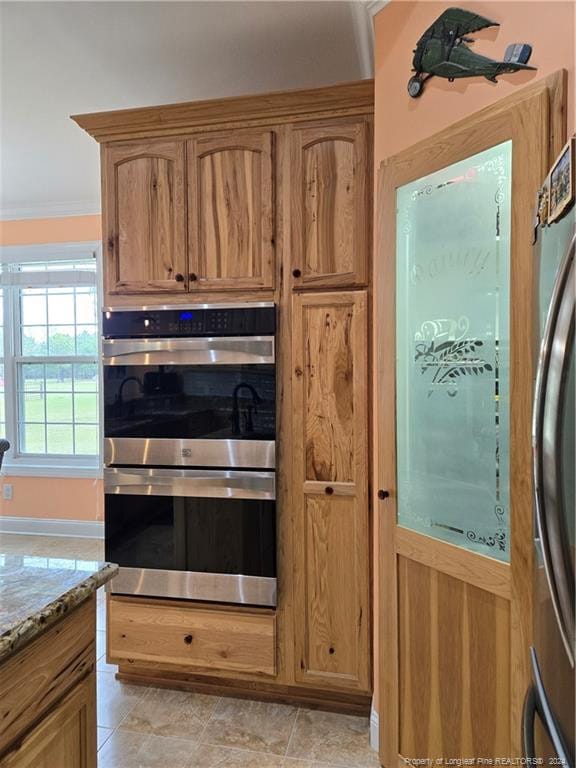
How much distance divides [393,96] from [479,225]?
2.22 ft

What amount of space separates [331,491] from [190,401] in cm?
72

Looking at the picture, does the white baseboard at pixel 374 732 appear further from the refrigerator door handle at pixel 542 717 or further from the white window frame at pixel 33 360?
the white window frame at pixel 33 360

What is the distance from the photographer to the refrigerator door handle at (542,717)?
86cm

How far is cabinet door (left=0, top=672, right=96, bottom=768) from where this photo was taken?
901 millimetres

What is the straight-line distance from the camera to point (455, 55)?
155cm

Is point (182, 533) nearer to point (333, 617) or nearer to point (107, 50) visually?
point (333, 617)

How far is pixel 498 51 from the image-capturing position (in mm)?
1450

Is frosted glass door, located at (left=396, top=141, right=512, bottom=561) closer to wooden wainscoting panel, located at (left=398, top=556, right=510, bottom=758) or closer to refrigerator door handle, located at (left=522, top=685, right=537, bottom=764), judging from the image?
wooden wainscoting panel, located at (left=398, top=556, right=510, bottom=758)

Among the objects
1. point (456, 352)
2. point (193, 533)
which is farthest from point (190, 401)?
point (456, 352)

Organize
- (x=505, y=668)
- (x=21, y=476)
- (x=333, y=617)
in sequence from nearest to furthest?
(x=505, y=668), (x=333, y=617), (x=21, y=476)

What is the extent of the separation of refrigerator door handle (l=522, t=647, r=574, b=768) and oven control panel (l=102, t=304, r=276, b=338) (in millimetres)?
1470

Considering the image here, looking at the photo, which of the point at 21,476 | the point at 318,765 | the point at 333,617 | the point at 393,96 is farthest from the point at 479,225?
the point at 21,476

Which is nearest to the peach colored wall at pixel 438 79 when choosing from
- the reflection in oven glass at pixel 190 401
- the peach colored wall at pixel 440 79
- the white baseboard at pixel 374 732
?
the peach colored wall at pixel 440 79

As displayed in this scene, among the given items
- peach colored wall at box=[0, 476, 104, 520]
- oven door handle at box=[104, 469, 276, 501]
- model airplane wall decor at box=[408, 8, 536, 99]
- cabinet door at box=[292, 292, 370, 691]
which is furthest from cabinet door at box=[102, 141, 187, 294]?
peach colored wall at box=[0, 476, 104, 520]
